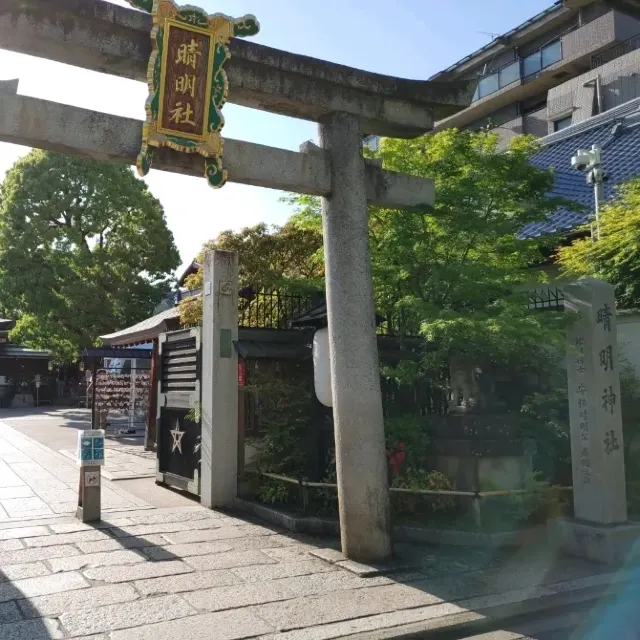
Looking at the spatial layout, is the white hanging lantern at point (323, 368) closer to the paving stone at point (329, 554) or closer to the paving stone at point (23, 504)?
the paving stone at point (329, 554)

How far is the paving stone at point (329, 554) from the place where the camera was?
6883 millimetres

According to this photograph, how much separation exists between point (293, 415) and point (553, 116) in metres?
25.8

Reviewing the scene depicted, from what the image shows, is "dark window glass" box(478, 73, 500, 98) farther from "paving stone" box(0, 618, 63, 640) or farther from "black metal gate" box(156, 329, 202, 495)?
"paving stone" box(0, 618, 63, 640)

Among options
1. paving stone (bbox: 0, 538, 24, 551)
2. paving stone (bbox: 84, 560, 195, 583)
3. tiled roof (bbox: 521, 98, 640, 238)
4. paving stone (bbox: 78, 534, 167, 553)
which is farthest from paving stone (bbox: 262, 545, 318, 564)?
tiled roof (bbox: 521, 98, 640, 238)

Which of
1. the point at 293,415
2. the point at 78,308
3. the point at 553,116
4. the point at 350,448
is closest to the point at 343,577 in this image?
the point at 350,448

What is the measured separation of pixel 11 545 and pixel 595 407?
6.87 meters

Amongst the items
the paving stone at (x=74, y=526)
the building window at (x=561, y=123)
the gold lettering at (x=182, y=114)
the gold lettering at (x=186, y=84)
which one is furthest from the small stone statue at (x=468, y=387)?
the building window at (x=561, y=123)

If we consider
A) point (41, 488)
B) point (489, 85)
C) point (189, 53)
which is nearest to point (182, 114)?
point (189, 53)

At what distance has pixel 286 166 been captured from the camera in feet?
23.3

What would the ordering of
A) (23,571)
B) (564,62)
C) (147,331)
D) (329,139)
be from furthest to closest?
(564,62) → (147,331) → (329,139) → (23,571)

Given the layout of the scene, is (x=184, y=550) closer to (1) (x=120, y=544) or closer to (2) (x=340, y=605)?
(1) (x=120, y=544)

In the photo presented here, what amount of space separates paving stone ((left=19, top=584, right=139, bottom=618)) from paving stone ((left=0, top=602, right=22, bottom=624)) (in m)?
0.05

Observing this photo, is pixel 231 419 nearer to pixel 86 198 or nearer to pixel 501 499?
pixel 501 499

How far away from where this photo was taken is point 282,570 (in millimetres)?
6535
